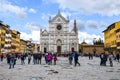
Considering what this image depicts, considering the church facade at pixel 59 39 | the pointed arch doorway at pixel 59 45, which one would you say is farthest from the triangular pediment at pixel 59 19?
the pointed arch doorway at pixel 59 45

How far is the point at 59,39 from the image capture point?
416 ft

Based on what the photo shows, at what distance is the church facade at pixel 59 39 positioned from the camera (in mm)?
125375

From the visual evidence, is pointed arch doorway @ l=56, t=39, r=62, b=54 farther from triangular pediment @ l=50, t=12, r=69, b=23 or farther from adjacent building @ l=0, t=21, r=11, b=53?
adjacent building @ l=0, t=21, r=11, b=53

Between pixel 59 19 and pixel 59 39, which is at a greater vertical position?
pixel 59 19

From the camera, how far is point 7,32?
103m

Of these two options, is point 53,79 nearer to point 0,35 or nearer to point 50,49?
point 0,35

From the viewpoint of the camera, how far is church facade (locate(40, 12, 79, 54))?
411ft

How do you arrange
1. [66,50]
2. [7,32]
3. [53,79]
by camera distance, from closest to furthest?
1. [53,79]
2. [7,32]
3. [66,50]

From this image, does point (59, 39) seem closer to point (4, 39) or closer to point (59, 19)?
point (59, 19)

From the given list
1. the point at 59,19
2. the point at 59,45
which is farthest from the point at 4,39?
the point at 59,19

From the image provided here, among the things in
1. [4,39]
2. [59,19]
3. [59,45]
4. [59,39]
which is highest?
[59,19]

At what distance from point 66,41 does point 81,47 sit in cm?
980

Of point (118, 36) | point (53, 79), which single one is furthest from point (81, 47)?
point (53, 79)

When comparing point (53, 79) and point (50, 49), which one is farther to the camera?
point (50, 49)
